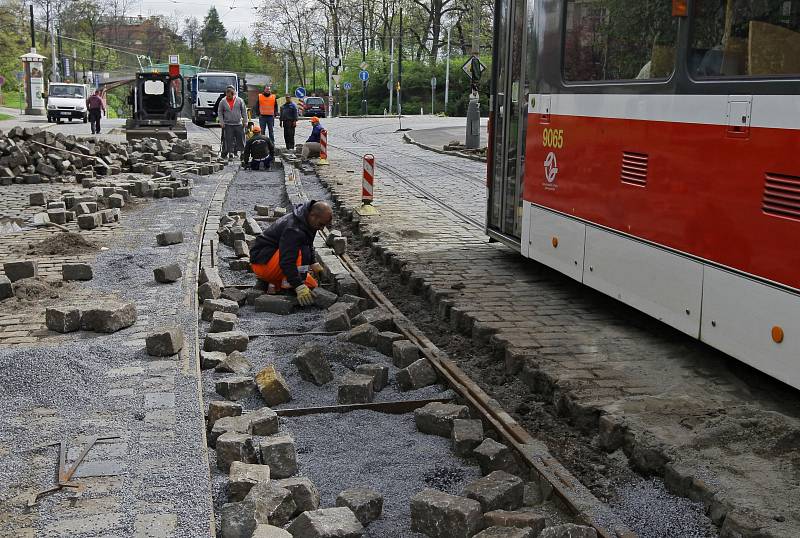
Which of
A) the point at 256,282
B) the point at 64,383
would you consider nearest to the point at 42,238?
the point at 256,282

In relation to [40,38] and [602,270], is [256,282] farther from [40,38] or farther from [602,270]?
[40,38]

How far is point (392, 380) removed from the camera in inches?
257

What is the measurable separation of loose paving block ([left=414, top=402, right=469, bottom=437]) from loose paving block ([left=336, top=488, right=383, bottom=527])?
1.07 meters

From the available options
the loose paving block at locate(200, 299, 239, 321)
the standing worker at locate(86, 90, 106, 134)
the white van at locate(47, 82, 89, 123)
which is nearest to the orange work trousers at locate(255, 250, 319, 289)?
the loose paving block at locate(200, 299, 239, 321)

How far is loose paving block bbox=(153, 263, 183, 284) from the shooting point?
9.05 m

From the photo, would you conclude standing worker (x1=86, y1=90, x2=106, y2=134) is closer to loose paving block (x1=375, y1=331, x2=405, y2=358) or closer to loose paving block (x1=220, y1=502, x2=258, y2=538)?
loose paving block (x1=375, y1=331, x2=405, y2=358)

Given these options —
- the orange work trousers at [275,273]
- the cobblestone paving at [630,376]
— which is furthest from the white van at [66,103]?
the orange work trousers at [275,273]

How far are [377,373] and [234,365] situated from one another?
1.10m

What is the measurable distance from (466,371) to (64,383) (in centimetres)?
279

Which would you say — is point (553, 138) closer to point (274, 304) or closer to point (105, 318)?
point (274, 304)

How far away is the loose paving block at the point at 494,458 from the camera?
4.84 meters

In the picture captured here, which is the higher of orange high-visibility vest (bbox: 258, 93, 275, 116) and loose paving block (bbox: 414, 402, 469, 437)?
orange high-visibility vest (bbox: 258, 93, 275, 116)

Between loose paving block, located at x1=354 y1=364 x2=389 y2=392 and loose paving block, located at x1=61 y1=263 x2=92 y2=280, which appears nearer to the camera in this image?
loose paving block, located at x1=354 y1=364 x2=389 y2=392

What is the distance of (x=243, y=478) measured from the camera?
14.6 ft
